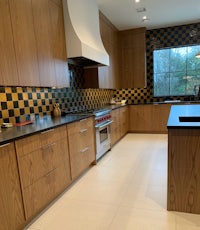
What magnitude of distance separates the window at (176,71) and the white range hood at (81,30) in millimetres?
2492

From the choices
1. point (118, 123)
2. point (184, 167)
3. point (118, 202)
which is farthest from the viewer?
point (118, 123)

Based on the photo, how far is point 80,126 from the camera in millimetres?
2584

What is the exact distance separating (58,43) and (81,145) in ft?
4.84

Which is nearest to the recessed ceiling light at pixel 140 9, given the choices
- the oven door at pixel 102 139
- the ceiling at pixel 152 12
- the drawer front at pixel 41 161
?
the ceiling at pixel 152 12

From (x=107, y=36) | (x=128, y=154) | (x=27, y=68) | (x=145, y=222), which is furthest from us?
(x=107, y=36)

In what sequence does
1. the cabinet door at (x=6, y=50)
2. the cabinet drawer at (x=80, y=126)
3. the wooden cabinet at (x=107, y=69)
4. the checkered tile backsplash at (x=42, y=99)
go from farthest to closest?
1. the wooden cabinet at (x=107, y=69)
2. the cabinet drawer at (x=80, y=126)
3. the checkered tile backsplash at (x=42, y=99)
4. the cabinet door at (x=6, y=50)

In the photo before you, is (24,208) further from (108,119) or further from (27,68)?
(108,119)

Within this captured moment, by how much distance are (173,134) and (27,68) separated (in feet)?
5.52

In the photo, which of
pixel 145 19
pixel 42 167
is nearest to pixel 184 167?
pixel 42 167

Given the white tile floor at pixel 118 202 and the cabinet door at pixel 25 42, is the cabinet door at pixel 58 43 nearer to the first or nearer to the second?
the cabinet door at pixel 25 42

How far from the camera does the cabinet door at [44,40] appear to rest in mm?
2197

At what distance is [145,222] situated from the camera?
1.68m

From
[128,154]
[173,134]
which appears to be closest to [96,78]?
[128,154]

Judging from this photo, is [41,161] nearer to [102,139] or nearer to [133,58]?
[102,139]
